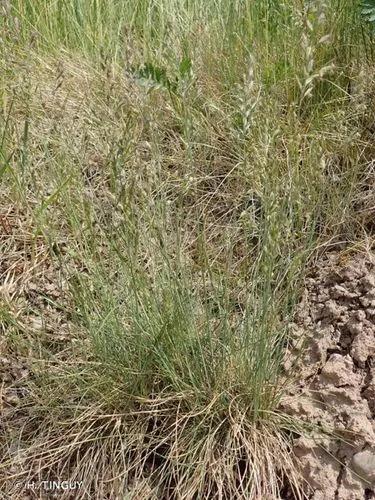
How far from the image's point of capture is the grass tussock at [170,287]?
1.60 metres

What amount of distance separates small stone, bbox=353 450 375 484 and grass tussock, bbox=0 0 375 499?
5.7 inches

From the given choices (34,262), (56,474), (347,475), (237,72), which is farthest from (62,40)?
(347,475)

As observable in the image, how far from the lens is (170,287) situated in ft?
5.37

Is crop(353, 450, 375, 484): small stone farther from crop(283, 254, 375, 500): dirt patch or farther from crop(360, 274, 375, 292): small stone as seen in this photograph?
crop(360, 274, 375, 292): small stone

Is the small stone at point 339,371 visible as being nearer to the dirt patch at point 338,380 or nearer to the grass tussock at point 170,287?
the dirt patch at point 338,380

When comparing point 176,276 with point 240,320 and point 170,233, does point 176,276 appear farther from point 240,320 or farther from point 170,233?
point 170,233

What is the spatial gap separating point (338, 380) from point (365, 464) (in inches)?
8.6

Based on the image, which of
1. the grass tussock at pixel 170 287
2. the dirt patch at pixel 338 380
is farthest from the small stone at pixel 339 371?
the grass tussock at pixel 170 287

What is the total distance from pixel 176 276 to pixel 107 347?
0.26m

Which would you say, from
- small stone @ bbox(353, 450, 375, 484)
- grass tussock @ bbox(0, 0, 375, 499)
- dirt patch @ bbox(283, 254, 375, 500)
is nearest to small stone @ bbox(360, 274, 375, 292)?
dirt patch @ bbox(283, 254, 375, 500)

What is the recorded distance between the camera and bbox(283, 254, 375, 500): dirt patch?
1.59 meters

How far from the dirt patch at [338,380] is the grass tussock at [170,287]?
0.21 ft

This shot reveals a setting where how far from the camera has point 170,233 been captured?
6.47ft

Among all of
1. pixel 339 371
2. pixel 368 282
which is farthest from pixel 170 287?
pixel 368 282
